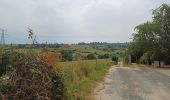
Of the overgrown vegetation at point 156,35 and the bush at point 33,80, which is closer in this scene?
the bush at point 33,80

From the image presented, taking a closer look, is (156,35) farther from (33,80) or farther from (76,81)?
(33,80)

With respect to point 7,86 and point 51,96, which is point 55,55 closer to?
point 51,96

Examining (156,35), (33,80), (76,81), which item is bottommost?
(76,81)

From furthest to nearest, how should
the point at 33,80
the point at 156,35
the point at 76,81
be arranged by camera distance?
1. the point at 156,35
2. the point at 76,81
3. the point at 33,80

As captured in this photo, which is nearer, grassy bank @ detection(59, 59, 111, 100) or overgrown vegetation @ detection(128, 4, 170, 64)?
grassy bank @ detection(59, 59, 111, 100)

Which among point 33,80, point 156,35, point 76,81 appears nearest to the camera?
point 33,80

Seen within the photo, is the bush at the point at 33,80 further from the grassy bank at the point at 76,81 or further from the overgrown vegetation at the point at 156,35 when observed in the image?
the overgrown vegetation at the point at 156,35

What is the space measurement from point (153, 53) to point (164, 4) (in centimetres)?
877

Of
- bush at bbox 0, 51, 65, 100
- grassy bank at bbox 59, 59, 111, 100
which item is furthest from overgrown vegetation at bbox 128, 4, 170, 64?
bush at bbox 0, 51, 65, 100

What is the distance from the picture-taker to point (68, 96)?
13133mm

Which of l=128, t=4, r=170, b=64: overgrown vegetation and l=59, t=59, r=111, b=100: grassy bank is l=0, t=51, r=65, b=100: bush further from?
l=128, t=4, r=170, b=64: overgrown vegetation

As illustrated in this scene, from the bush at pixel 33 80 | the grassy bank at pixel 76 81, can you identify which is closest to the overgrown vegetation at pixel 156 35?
the grassy bank at pixel 76 81

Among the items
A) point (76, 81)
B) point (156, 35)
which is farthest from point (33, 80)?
point (156, 35)

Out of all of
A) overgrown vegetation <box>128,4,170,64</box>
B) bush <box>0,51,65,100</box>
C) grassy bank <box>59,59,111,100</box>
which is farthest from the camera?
overgrown vegetation <box>128,4,170,64</box>
